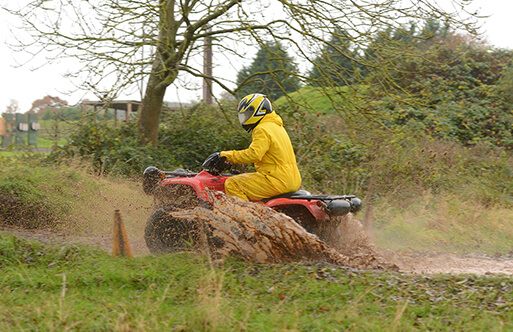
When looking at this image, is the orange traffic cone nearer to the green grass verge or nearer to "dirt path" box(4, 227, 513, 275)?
the green grass verge

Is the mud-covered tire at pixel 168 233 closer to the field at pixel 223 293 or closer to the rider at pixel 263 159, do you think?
the field at pixel 223 293

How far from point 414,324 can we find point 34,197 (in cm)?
677

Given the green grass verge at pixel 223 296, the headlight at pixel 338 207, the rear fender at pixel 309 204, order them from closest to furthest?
the green grass verge at pixel 223 296, the headlight at pixel 338 207, the rear fender at pixel 309 204

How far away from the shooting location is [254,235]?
5.68 meters

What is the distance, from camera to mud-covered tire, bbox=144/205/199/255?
605 cm

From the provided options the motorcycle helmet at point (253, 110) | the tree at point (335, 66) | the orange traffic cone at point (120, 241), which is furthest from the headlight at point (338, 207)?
the tree at point (335, 66)

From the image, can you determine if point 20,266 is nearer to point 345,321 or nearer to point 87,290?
point 87,290

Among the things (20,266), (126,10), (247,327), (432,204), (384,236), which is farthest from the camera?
(432,204)

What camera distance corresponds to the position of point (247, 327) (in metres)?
3.94

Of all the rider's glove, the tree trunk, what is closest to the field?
the rider's glove

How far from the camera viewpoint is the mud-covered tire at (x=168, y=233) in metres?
6.05

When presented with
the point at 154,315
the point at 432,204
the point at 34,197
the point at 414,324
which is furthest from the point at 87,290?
the point at 432,204

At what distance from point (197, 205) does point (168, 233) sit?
0.51 meters

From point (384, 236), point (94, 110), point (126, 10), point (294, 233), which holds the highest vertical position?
point (126, 10)
